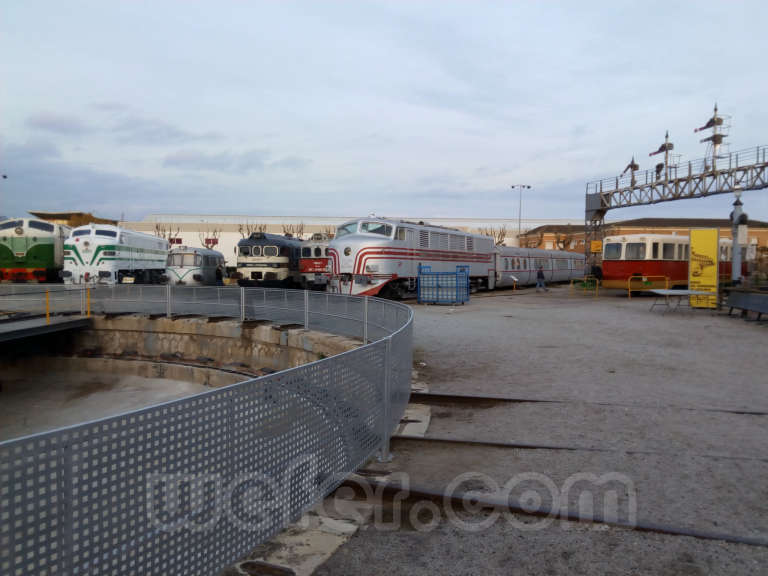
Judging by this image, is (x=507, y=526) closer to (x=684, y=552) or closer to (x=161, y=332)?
(x=684, y=552)

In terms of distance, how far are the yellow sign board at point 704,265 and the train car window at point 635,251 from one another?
6.65 m

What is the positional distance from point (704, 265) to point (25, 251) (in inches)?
1154

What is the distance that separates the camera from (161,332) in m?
17.1

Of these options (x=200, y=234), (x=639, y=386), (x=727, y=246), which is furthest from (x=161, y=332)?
(x=200, y=234)

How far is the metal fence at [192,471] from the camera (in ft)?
7.38

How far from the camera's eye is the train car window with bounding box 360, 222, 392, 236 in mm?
21406

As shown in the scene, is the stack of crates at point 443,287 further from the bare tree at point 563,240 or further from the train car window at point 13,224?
the bare tree at point 563,240

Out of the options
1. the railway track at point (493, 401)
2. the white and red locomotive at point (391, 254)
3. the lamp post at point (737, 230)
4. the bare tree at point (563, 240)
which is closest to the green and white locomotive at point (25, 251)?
the white and red locomotive at point (391, 254)

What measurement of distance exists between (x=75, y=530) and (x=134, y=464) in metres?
0.36

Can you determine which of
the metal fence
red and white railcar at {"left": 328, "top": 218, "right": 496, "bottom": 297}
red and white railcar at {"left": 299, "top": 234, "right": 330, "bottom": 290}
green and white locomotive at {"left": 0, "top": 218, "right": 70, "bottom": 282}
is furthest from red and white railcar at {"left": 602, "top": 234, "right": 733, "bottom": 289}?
green and white locomotive at {"left": 0, "top": 218, "right": 70, "bottom": 282}

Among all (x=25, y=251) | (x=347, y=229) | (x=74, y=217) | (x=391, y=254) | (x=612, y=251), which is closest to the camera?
(x=391, y=254)

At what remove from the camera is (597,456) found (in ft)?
16.7

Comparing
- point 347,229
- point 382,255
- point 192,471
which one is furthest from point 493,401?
point 347,229

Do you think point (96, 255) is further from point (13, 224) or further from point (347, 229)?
point (347, 229)
